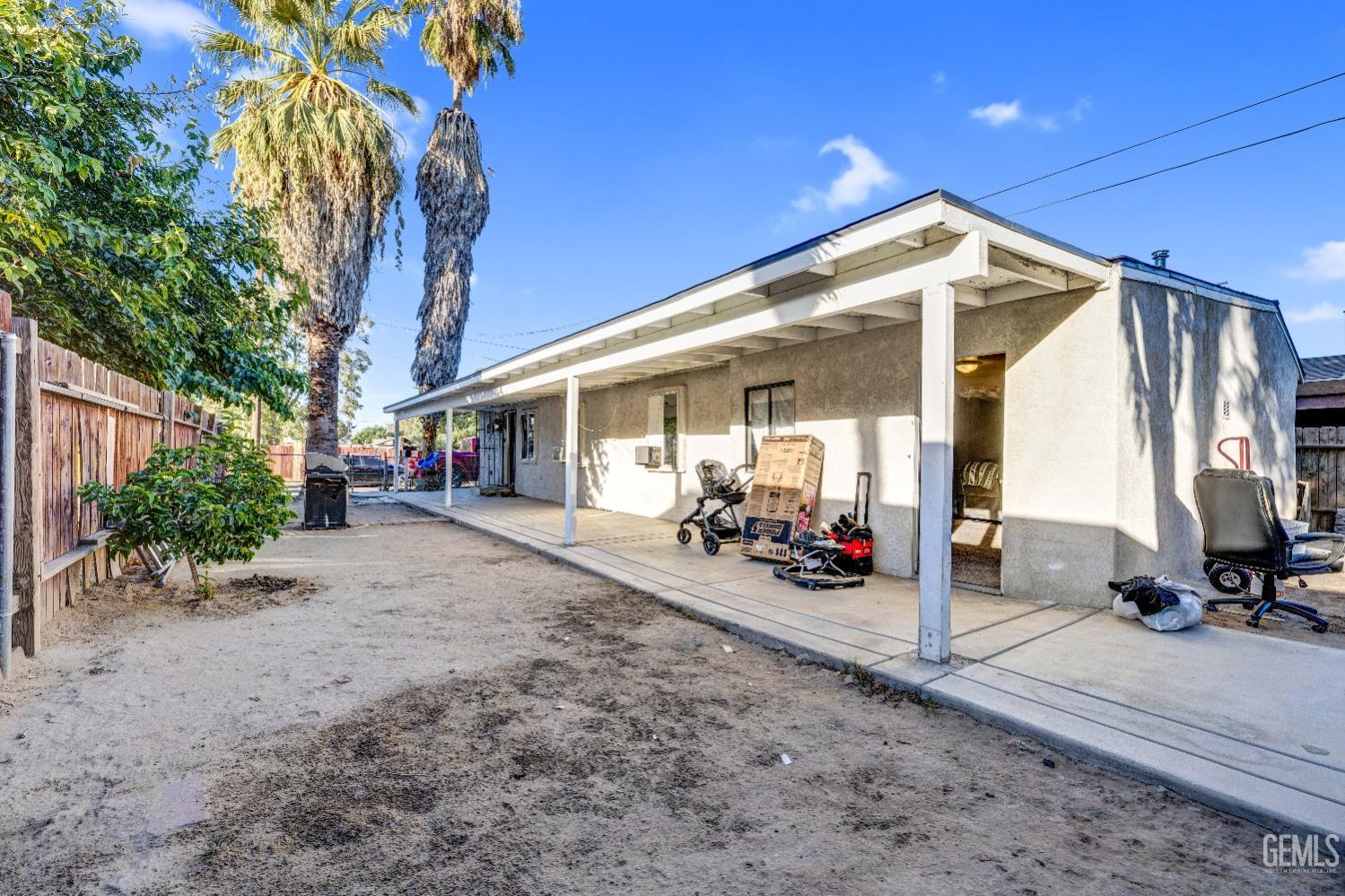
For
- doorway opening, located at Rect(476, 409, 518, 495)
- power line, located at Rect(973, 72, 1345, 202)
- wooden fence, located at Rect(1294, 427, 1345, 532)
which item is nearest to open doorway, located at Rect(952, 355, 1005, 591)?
power line, located at Rect(973, 72, 1345, 202)

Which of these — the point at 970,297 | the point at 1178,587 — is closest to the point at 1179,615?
the point at 1178,587

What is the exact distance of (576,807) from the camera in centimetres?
223

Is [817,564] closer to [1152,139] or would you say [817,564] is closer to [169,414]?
[169,414]

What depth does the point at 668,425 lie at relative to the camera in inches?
405

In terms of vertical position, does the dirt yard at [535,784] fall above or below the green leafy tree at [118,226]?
below

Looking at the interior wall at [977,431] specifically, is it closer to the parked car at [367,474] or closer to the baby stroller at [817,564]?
the baby stroller at [817,564]

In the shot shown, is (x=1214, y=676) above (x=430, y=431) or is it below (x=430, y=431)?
below

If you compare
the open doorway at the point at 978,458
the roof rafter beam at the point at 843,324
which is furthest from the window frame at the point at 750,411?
the open doorway at the point at 978,458

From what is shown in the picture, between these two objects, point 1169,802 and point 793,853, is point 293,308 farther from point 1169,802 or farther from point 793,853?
point 1169,802

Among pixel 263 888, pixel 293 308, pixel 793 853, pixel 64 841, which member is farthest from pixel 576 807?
pixel 293 308

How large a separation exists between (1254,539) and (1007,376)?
2.03 m

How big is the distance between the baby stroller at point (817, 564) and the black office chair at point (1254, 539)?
106 inches

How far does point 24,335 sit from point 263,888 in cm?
358

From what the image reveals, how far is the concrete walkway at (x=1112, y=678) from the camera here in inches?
91.8
